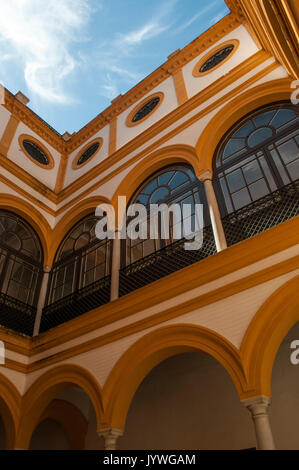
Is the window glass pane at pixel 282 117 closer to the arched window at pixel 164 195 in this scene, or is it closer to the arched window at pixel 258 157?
the arched window at pixel 258 157

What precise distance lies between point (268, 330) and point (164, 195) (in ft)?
12.8

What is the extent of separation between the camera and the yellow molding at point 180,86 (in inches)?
330

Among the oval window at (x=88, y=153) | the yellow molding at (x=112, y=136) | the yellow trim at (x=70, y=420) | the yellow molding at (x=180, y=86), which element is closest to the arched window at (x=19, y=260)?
the yellow trim at (x=70, y=420)

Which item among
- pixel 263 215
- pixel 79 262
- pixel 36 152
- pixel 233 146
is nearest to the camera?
pixel 263 215

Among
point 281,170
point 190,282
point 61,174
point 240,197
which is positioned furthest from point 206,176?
point 61,174

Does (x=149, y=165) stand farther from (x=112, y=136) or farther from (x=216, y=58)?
(x=216, y=58)

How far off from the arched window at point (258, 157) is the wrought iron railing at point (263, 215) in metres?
0.46

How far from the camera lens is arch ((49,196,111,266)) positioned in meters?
8.62

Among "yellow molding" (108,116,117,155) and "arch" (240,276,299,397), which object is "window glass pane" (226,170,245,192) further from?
"yellow molding" (108,116,117,155)

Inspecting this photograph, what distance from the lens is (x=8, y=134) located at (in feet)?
31.9

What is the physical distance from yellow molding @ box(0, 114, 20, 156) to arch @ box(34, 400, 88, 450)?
251 inches

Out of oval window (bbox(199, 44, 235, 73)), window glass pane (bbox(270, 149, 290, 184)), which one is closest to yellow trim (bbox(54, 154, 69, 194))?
oval window (bbox(199, 44, 235, 73))
